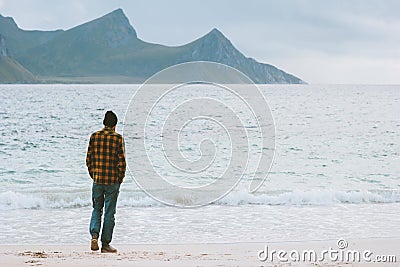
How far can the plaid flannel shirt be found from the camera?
755cm

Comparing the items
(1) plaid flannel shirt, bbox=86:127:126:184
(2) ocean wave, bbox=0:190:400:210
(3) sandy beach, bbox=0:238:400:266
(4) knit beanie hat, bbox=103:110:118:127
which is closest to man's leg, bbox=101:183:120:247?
(1) plaid flannel shirt, bbox=86:127:126:184

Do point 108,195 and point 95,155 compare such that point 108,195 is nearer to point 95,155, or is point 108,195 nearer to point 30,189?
→ point 95,155

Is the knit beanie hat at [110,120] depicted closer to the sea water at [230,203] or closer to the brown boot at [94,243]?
the brown boot at [94,243]

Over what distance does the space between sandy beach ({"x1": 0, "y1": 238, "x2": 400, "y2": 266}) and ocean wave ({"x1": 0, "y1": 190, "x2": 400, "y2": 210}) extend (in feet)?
16.2

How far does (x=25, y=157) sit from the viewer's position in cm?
2516

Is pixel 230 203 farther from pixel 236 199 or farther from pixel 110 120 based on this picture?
pixel 110 120

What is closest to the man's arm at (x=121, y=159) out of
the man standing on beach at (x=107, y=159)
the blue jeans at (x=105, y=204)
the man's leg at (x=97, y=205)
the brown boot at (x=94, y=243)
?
the man standing on beach at (x=107, y=159)

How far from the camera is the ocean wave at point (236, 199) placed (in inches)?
583

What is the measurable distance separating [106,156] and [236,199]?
8.39 meters

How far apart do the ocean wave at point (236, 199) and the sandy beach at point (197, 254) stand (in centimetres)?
495

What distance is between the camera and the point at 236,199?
1550cm

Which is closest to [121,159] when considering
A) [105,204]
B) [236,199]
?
[105,204]

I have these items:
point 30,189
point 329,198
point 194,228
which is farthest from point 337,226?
point 30,189

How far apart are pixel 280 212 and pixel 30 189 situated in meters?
8.29
